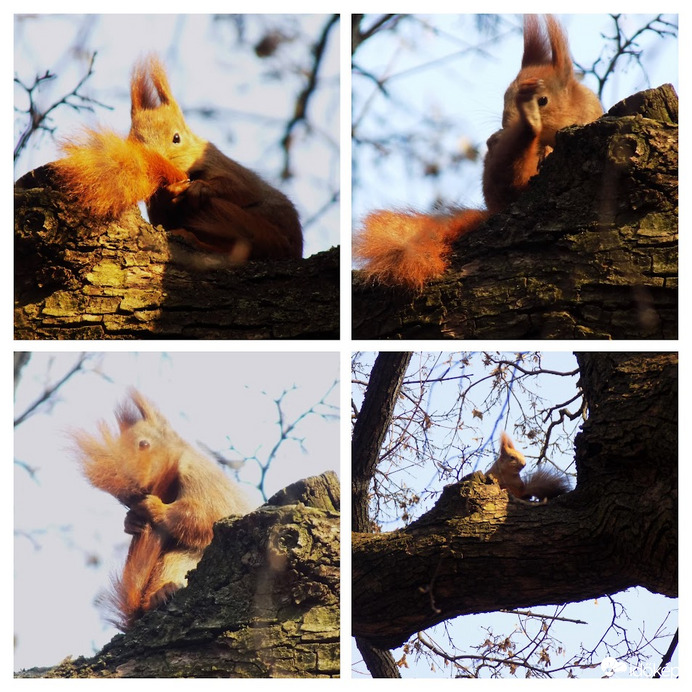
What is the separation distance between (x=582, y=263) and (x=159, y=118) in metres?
1.28

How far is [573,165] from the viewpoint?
6.48 ft

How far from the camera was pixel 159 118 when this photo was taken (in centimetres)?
228

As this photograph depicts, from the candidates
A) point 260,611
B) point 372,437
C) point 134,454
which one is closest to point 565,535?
point 372,437

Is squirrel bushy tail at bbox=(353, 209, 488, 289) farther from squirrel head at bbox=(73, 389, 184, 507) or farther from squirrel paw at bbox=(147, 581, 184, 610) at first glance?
squirrel paw at bbox=(147, 581, 184, 610)

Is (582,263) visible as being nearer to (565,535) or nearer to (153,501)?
(565,535)

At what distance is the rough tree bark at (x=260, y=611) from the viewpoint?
196 cm

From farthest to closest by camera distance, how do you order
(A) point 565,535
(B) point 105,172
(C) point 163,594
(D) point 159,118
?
(D) point 159,118 → (C) point 163,594 → (A) point 565,535 → (B) point 105,172

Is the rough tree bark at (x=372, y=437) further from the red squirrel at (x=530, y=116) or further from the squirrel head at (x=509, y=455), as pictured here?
the red squirrel at (x=530, y=116)

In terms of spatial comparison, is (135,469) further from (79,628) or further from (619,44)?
(619,44)

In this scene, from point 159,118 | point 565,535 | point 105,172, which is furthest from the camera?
point 159,118

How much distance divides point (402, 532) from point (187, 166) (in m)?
1.20

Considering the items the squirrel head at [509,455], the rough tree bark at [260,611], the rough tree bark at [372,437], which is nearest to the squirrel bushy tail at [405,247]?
the rough tree bark at [372,437]

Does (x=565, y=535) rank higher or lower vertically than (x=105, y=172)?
lower

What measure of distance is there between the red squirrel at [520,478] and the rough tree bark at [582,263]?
0.30 metres
